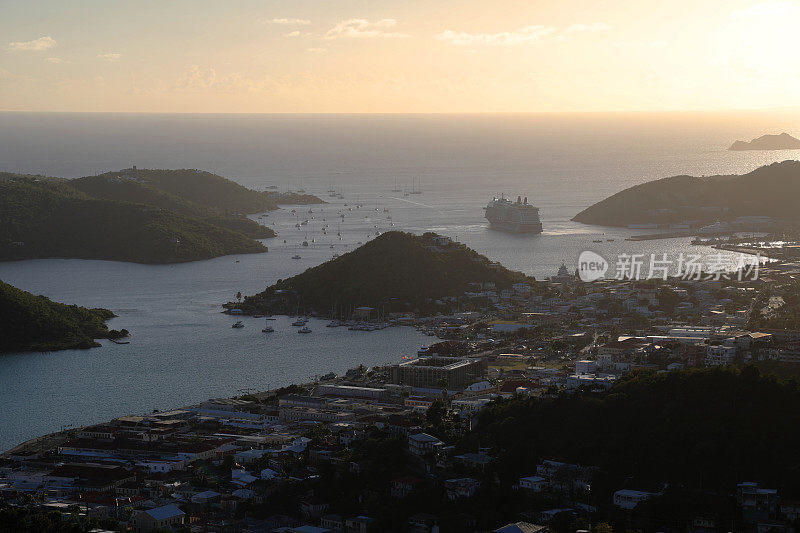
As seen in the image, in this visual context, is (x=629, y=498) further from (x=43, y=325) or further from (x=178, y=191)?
(x=178, y=191)

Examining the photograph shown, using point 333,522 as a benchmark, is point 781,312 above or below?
above

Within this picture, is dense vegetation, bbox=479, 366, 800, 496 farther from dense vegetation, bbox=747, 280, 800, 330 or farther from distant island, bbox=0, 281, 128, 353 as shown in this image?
distant island, bbox=0, 281, 128, 353

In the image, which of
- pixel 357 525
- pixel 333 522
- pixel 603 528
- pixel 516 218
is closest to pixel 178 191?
pixel 516 218

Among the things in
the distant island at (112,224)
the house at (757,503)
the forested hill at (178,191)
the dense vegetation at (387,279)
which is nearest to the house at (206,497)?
the house at (757,503)

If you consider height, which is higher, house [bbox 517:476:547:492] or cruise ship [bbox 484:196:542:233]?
cruise ship [bbox 484:196:542:233]

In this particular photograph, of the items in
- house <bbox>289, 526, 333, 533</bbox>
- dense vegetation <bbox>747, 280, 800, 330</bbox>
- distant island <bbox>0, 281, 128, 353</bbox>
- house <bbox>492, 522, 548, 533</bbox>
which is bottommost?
house <bbox>289, 526, 333, 533</bbox>

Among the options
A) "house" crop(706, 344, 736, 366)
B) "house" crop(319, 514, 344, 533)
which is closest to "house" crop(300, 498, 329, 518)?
"house" crop(319, 514, 344, 533)

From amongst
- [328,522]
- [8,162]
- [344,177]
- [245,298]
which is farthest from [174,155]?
[328,522]
